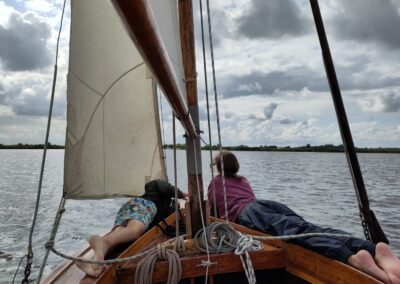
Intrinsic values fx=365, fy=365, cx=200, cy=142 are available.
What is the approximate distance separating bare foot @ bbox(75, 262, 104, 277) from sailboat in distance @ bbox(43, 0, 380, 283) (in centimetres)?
3

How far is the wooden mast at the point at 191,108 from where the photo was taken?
2.62 meters

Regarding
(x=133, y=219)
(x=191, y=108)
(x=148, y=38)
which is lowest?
(x=133, y=219)

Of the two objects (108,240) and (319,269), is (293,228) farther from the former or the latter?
(108,240)

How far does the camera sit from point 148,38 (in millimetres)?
1016

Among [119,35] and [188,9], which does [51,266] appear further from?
[188,9]

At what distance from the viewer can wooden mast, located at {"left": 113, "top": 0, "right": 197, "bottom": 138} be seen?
0.82 m

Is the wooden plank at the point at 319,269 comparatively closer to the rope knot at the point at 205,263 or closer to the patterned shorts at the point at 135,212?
the rope knot at the point at 205,263

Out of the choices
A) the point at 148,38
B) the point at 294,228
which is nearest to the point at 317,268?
the point at 294,228

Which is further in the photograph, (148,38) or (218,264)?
(218,264)

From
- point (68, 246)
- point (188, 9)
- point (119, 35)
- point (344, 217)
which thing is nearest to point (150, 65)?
point (188, 9)

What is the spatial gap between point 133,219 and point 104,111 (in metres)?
1.20

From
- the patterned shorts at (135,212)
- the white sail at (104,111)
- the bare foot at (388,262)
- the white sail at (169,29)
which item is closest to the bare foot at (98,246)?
the patterned shorts at (135,212)

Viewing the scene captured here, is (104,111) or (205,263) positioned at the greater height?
(104,111)

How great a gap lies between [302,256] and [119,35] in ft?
9.20
